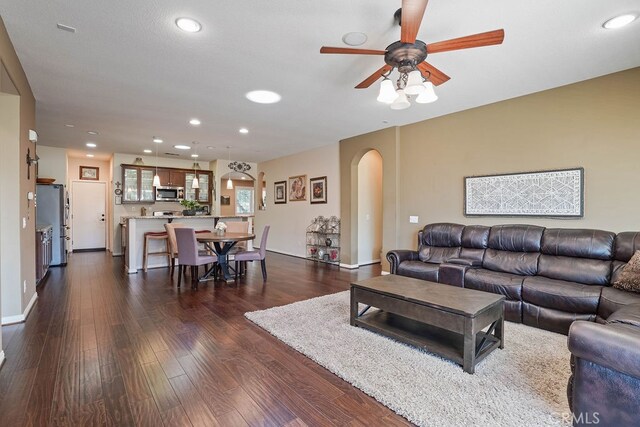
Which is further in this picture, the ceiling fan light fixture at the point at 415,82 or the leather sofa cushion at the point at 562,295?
the leather sofa cushion at the point at 562,295

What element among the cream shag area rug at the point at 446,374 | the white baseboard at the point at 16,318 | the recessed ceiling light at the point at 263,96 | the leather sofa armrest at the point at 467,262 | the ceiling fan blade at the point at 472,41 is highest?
the recessed ceiling light at the point at 263,96

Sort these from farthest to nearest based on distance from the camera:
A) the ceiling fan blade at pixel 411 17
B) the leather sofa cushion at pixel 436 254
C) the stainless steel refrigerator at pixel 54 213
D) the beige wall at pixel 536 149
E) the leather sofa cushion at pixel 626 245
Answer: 1. the stainless steel refrigerator at pixel 54 213
2. the leather sofa cushion at pixel 436 254
3. the beige wall at pixel 536 149
4. the leather sofa cushion at pixel 626 245
5. the ceiling fan blade at pixel 411 17

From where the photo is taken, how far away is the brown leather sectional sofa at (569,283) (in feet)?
4.89

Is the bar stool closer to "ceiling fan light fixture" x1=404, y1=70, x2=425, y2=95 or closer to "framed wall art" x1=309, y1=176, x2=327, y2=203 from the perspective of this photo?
"framed wall art" x1=309, y1=176, x2=327, y2=203

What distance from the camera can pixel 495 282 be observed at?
11.0ft

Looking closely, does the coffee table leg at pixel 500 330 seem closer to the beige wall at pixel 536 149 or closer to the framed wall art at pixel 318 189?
the beige wall at pixel 536 149

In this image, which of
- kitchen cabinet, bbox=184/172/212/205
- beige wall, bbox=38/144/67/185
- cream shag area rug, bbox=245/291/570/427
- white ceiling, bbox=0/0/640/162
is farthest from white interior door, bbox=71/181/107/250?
cream shag area rug, bbox=245/291/570/427

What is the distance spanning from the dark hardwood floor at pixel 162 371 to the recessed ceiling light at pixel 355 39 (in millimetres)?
2686

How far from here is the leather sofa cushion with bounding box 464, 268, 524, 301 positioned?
320 centimetres

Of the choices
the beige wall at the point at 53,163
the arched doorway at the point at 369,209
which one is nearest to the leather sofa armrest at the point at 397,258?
the arched doorway at the point at 369,209

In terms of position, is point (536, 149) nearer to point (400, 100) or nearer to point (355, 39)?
point (400, 100)

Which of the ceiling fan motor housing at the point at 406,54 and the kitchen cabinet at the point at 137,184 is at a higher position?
the ceiling fan motor housing at the point at 406,54

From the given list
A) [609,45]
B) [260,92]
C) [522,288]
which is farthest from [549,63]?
[260,92]

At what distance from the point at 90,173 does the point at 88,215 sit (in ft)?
3.89
